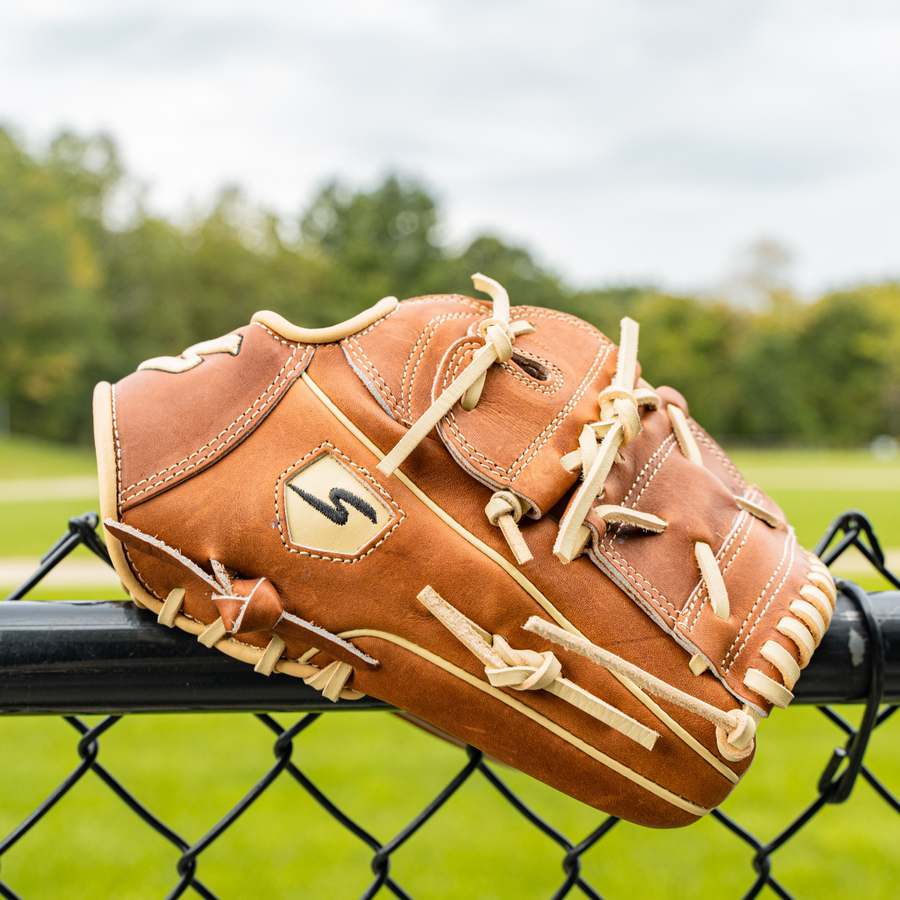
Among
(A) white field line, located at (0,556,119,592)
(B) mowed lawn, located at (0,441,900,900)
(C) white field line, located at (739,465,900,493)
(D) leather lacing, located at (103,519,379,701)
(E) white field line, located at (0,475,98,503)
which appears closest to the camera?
(D) leather lacing, located at (103,519,379,701)

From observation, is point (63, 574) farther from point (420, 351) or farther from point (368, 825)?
point (420, 351)

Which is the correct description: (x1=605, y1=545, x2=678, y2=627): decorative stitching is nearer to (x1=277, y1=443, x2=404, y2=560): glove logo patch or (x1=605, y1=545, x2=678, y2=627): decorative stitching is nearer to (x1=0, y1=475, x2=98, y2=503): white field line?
(x1=277, y1=443, x2=404, y2=560): glove logo patch

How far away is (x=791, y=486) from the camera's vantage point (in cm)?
1602

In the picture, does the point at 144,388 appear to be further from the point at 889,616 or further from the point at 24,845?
the point at 24,845

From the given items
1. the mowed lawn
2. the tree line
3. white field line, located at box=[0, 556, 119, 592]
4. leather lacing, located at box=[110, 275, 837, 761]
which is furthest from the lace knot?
the tree line

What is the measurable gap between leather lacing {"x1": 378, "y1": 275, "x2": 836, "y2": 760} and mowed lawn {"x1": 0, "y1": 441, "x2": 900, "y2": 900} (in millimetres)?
1694

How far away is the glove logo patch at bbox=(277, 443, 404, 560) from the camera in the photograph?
0.58 meters

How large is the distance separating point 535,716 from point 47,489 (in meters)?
16.8

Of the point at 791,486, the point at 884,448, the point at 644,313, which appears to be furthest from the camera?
the point at 644,313

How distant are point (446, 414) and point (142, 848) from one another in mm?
2155

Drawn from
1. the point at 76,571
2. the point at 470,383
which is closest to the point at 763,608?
the point at 470,383

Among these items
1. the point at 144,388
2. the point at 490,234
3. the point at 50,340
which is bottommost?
the point at 50,340

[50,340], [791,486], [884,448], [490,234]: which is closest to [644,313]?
[490,234]

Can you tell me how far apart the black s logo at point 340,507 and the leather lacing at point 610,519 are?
32 millimetres
